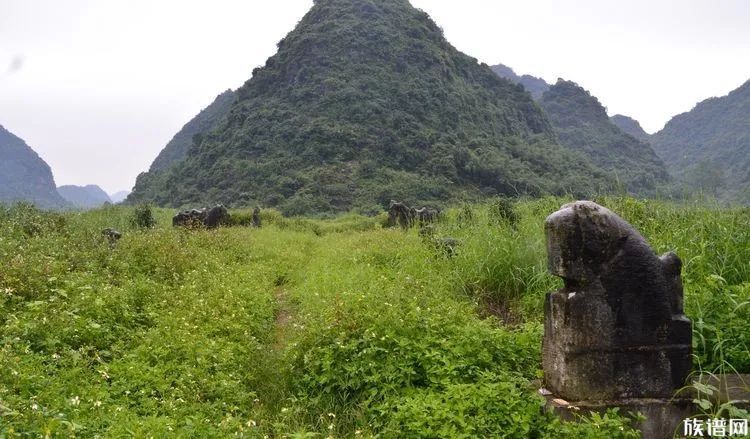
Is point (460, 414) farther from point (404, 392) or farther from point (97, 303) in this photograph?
point (97, 303)

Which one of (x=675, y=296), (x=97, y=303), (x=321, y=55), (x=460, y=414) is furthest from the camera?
(x=321, y=55)

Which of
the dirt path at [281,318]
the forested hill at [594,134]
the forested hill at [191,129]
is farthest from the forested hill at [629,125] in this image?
the dirt path at [281,318]

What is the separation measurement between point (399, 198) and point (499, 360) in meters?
36.8

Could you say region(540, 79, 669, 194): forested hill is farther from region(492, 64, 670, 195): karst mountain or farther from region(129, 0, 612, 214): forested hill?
region(129, 0, 612, 214): forested hill

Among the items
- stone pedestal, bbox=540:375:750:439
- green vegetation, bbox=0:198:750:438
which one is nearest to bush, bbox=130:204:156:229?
green vegetation, bbox=0:198:750:438

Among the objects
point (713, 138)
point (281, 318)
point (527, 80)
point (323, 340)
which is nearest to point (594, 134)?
point (713, 138)

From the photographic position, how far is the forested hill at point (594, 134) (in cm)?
6326

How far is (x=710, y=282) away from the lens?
178 inches

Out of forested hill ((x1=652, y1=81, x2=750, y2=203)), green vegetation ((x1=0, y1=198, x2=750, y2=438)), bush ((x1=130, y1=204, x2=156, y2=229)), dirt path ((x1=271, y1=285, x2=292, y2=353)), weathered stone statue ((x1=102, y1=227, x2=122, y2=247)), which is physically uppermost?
forested hill ((x1=652, y1=81, x2=750, y2=203))

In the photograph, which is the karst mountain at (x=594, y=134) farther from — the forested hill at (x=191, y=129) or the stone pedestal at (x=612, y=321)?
the stone pedestal at (x=612, y=321)

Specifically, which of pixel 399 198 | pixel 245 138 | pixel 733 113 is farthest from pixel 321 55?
pixel 733 113

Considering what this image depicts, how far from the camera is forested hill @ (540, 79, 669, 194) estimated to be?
63256 mm

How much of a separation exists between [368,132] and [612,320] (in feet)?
162

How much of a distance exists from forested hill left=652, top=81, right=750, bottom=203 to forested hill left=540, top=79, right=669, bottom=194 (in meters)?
4.12
